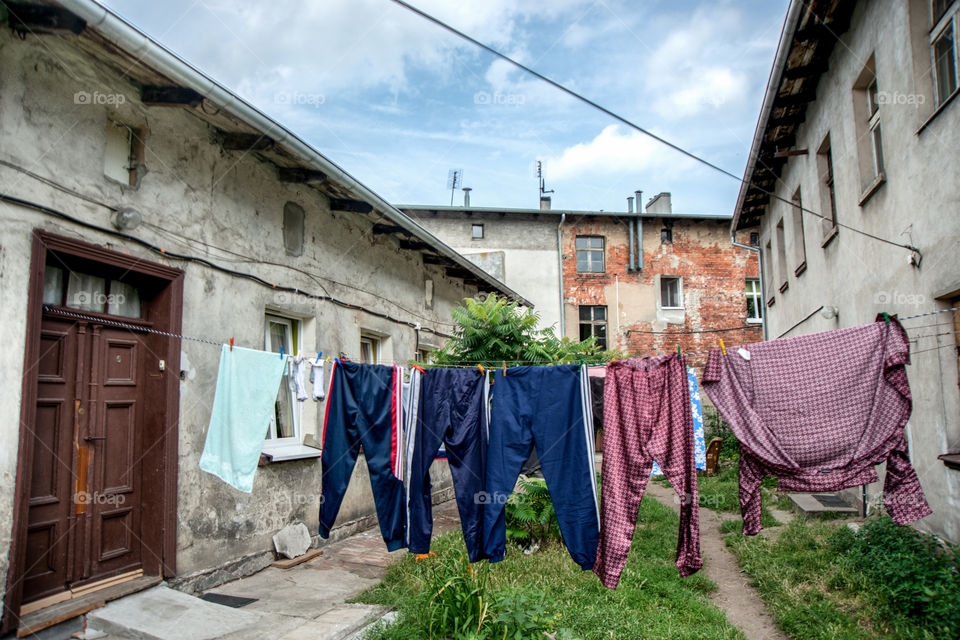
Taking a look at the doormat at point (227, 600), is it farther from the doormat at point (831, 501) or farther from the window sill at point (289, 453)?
the doormat at point (831, 501)

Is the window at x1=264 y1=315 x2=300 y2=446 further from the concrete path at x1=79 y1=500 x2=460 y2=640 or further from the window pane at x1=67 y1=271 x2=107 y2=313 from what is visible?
the window pane at x1=67 y1=271 x2=107 y2=313

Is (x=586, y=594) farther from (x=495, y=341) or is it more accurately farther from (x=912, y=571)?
Result: (x=495, y=341)

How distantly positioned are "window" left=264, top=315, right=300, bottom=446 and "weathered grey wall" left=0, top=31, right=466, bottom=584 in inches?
6.3

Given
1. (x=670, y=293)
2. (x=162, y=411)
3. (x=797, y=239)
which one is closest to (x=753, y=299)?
(x=670, y=293)

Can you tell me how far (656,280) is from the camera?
920 inches

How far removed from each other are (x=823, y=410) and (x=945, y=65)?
140 inches

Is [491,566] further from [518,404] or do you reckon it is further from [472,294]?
[472,294]


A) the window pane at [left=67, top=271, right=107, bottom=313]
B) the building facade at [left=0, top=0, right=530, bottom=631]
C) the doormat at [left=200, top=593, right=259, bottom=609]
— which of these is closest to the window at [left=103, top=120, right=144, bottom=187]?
the building facade at [left=0, top=0, right=530, bottom=631]

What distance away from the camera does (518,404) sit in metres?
4.59

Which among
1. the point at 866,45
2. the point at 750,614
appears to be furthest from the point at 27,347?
the point at 866,45

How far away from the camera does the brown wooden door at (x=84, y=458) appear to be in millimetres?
4578

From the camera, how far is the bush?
4391 millimetres

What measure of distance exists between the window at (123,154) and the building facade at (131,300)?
0.02 metres

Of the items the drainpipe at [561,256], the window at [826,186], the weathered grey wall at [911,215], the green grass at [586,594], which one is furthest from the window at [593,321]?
the green grass at [586,594]
